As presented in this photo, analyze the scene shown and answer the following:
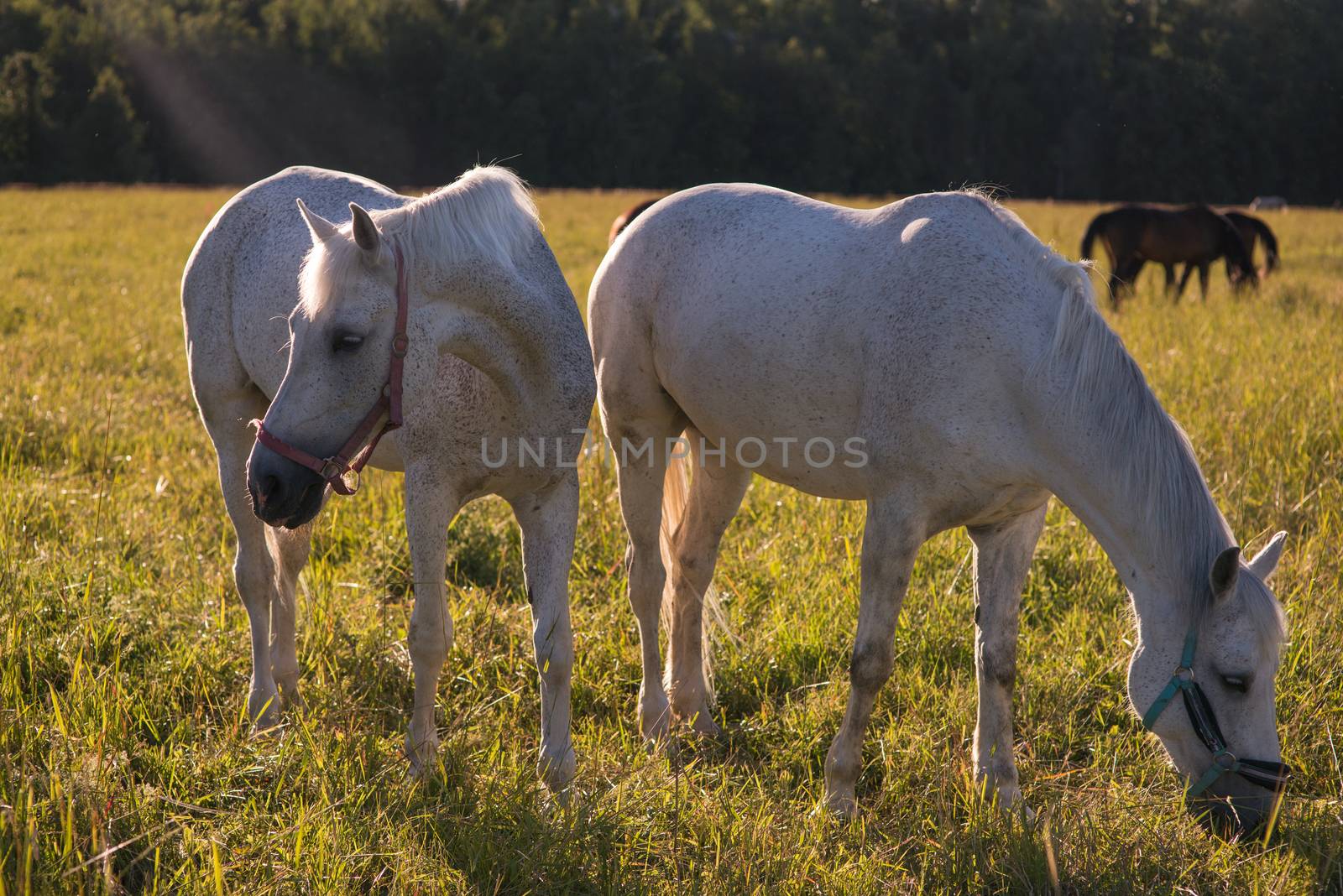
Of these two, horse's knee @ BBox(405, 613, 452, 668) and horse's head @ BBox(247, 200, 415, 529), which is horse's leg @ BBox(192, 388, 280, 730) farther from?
horse's head @ BBox(247, 200, 415, 529)

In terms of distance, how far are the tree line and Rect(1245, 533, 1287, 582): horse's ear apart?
3813 centimetres

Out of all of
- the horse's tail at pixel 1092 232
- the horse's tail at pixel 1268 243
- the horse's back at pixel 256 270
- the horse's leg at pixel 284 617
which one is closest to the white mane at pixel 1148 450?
the horse's back at pixel 256 270

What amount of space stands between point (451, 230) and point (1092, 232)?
12450mm

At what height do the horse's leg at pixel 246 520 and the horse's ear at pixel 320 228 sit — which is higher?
the horse's ear at pixel 320 228

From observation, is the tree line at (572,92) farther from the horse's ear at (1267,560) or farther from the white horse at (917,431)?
the horse's ear at (1267,560)

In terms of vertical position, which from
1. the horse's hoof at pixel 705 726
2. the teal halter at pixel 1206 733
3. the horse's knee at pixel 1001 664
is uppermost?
the teal halter at pixel 1206 733

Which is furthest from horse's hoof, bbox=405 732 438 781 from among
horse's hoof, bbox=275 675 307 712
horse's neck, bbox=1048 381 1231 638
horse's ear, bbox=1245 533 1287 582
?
horse's ear, bbox=1245 533 1287 582

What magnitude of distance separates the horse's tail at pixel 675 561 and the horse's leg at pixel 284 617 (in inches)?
54.1

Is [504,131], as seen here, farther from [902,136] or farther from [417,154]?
[902,136]

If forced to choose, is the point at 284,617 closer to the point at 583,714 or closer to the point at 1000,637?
the point at 583,714

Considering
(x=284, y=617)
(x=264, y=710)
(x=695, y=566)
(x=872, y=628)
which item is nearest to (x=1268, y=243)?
(x=695, y=566)

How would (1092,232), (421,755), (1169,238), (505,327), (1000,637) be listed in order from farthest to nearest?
1. (1169,238)
2. (1092,232)
3. (1000,637)
4. (421,755)
5. (505,327)

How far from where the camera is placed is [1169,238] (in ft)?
44.7

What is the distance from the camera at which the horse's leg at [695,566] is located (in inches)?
151
